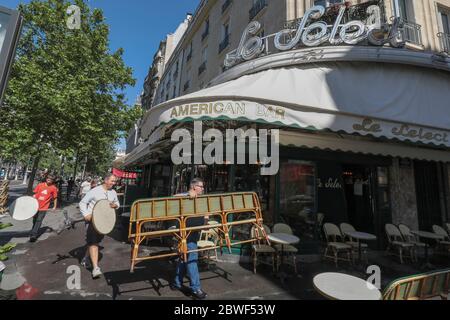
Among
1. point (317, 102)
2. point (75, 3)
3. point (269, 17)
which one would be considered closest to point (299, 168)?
point (317, 102)

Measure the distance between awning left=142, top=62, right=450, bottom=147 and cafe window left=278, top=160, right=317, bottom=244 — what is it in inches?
94.1

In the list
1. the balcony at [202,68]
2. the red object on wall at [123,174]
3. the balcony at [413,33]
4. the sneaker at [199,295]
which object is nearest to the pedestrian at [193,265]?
the sneaker at [199,295]

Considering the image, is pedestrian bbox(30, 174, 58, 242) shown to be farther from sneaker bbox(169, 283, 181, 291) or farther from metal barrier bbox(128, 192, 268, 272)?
sneaker bbox(169, 283, 181, 291)

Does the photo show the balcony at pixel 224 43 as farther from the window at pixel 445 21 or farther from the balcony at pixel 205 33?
the window at pixel 445 21

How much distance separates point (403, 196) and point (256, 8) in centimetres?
1070

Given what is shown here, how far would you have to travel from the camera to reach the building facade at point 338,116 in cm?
459

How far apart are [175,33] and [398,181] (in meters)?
32.6

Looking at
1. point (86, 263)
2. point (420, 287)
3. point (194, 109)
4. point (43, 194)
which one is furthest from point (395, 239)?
point (43, 194)

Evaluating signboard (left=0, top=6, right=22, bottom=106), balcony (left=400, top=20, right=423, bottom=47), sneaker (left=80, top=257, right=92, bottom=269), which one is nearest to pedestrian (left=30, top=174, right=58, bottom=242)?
sneaker (left=80, top=257, right=92, bottom=269)

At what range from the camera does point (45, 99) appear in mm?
12625

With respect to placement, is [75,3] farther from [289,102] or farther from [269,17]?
[289,102]

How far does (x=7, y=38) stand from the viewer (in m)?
2.54

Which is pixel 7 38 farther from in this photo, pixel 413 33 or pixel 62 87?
pixel 62 87

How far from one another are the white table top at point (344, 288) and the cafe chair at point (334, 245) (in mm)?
3555
